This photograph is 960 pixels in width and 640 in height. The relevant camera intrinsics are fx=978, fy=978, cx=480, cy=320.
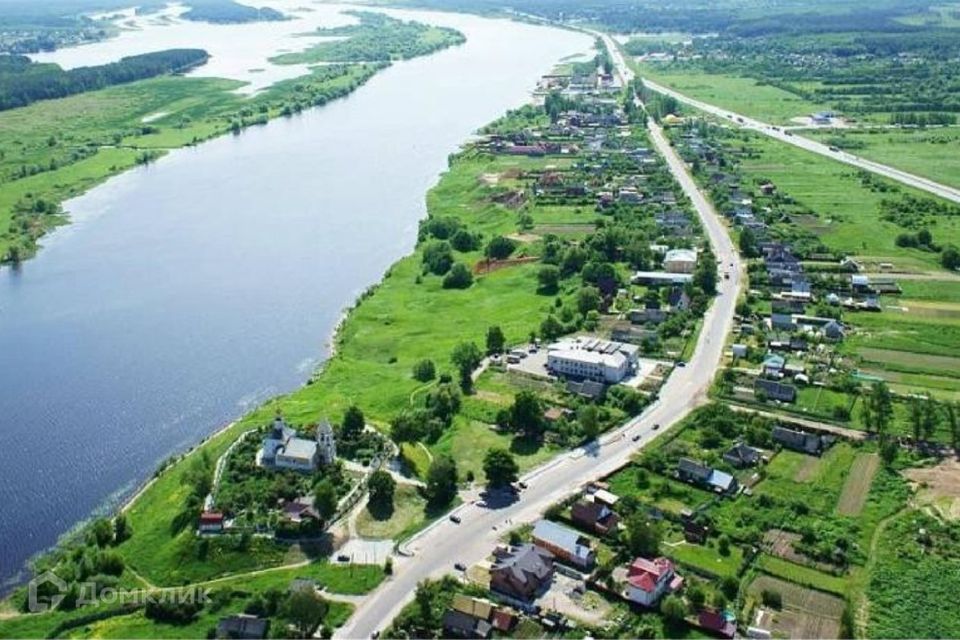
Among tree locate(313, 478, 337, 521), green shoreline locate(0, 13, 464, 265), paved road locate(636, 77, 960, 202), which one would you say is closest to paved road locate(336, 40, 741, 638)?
tree locate(313, 478, 337, 521)

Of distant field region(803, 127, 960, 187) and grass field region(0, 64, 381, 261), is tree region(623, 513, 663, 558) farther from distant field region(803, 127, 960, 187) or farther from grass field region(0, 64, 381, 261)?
distant field region(803, 127, 960, 187)

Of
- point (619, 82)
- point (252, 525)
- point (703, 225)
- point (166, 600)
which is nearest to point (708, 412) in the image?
point (252, 525)

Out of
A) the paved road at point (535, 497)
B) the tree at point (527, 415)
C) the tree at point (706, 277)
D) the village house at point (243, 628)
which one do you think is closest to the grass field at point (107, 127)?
the tree at point (527, 415)

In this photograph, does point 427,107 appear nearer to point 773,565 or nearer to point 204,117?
point 204,117

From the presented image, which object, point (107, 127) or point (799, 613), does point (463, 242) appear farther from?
point (107, 127)

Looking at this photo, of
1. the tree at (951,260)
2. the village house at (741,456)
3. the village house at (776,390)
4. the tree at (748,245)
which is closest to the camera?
the village house at (741,456)

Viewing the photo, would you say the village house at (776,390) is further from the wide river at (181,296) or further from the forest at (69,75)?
the forest at (69,75)
